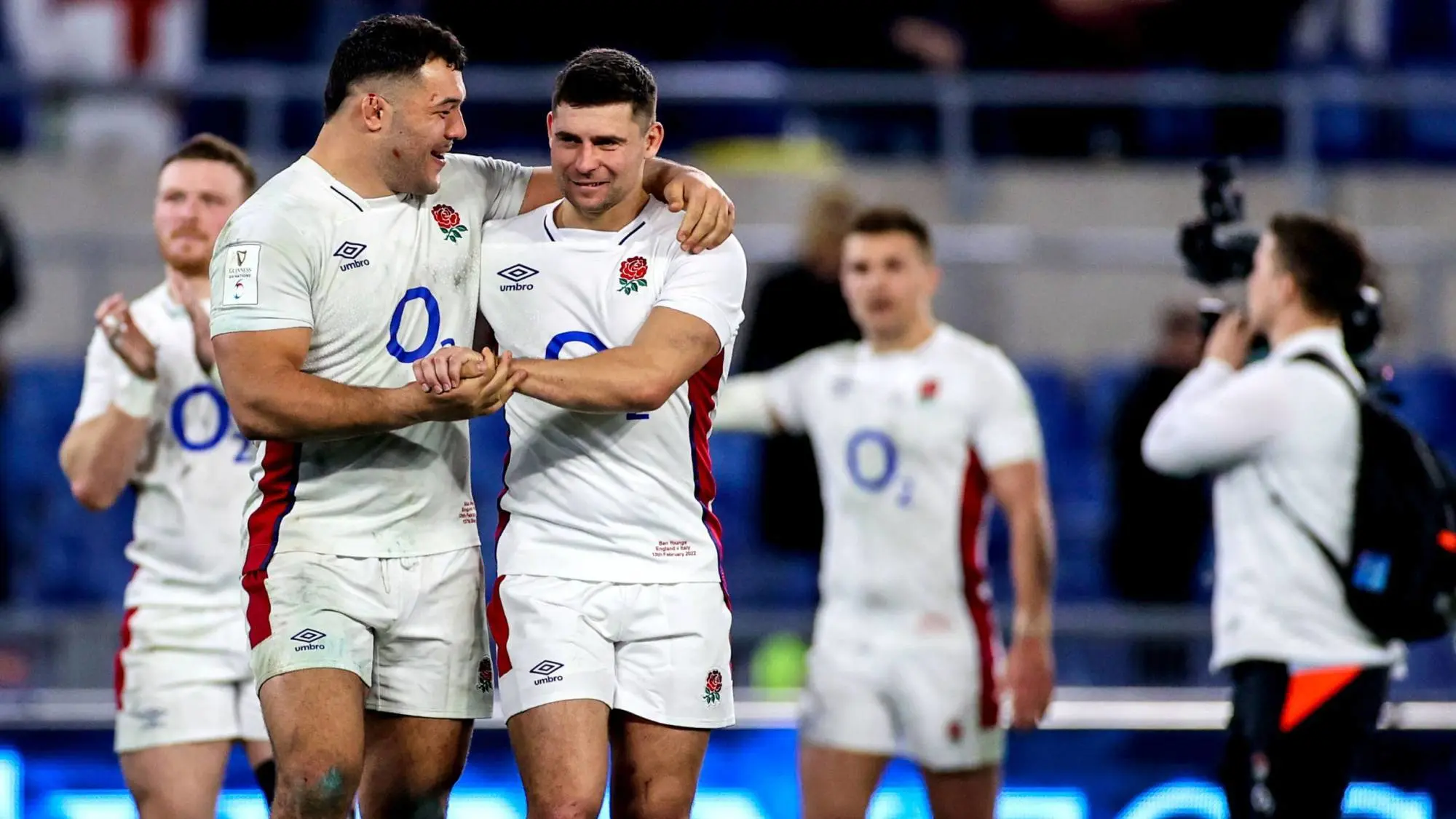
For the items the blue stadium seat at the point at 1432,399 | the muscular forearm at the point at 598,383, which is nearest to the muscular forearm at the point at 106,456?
the muscular forearm at the point at 598,383

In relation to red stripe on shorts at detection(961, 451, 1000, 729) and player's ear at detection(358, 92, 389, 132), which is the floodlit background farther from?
player's ear at detection(358, 92, 389, 132)

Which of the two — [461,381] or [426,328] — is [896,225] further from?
[461,381]

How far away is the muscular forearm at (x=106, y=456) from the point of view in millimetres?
5520

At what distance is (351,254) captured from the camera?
464 cm

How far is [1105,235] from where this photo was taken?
10.7 m

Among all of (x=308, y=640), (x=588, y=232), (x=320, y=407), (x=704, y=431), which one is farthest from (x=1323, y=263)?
(x=308, y=640)

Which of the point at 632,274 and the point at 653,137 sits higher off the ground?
the point at 653,137

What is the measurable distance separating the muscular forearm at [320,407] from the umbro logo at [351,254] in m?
0.33

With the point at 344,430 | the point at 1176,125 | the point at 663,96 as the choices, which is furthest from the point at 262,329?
the point at 1176,125

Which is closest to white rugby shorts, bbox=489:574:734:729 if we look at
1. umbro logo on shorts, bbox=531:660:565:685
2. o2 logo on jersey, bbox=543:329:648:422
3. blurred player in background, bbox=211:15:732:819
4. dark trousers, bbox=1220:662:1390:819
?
umbro logo on shorts, bbox=531:660:565:685

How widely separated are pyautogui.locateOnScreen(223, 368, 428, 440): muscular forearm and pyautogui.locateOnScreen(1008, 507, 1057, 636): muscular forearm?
8.77ft

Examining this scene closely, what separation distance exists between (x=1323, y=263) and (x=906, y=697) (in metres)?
1.91

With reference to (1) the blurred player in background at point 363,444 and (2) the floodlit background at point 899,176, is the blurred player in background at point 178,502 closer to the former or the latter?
(1) the blurred player in background at point 363,444

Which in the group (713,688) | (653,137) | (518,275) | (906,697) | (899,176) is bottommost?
(906,697)
